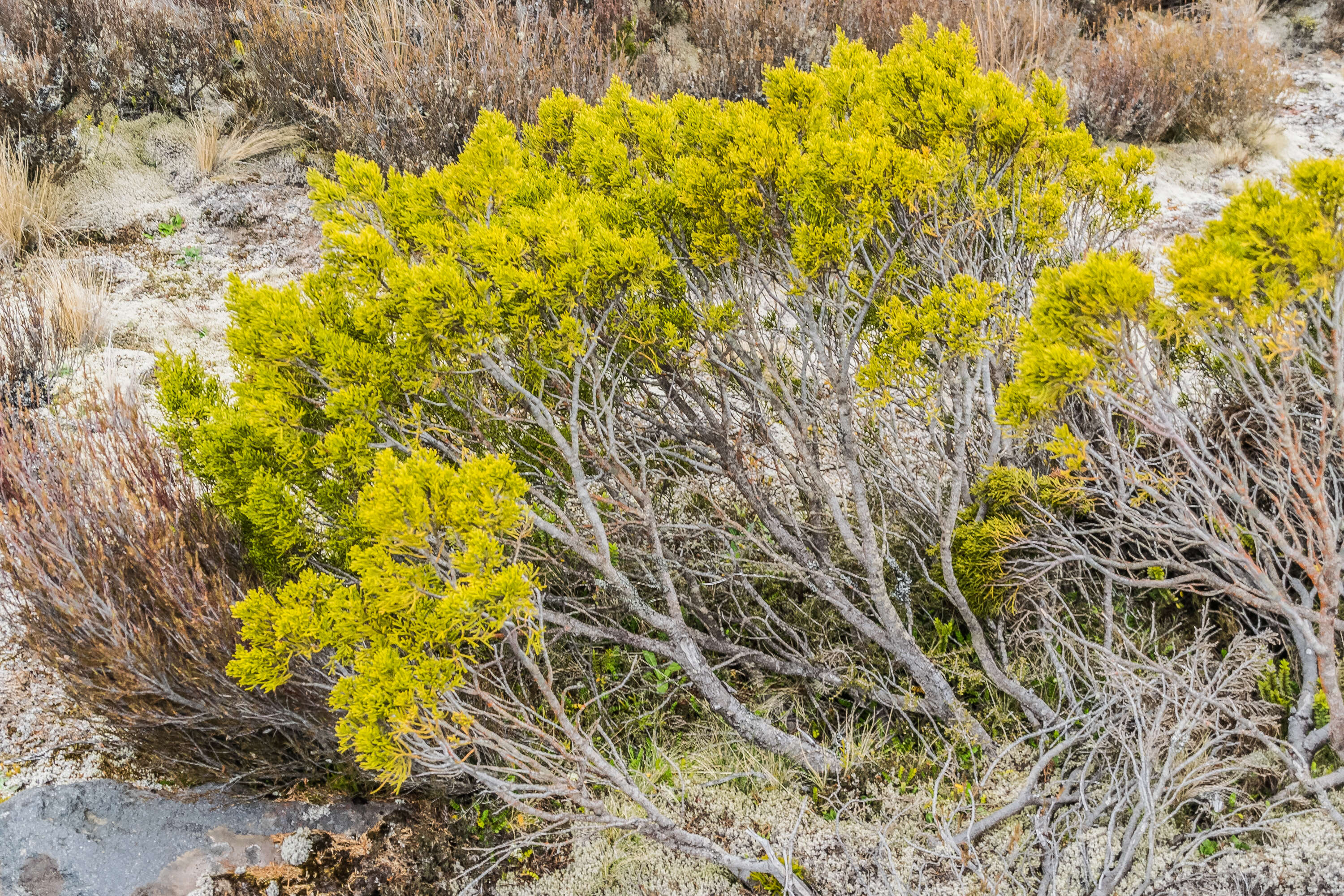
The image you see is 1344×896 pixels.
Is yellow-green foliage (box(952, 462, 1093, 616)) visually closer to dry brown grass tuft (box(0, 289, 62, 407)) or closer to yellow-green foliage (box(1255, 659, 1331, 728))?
yellow-green foliage (box(1255, 659, 1331, 728))

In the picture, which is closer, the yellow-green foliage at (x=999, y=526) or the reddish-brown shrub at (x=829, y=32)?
the yellow-green foliage at (x=999, y=526)

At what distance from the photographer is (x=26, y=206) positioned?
4.95 m

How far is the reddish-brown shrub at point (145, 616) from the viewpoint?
7.30ft

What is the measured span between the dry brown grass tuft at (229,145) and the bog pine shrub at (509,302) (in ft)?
13.3

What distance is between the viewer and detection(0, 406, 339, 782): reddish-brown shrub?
223 cm

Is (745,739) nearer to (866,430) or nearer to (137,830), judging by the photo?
(866,430)

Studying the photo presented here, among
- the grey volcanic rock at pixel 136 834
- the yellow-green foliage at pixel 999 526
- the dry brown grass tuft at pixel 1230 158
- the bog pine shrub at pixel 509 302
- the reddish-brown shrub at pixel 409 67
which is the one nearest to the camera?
the bog pine shrub at pixel 509 302

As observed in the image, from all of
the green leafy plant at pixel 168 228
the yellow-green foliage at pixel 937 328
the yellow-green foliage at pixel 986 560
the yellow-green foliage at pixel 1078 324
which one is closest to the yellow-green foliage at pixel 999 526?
the yellow-green foliage at pixel 986 560

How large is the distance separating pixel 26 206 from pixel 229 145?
134 cm

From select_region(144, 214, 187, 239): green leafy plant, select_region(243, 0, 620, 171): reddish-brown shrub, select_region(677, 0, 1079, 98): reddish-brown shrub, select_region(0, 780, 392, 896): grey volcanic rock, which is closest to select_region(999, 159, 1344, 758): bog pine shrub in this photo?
select_region(0, 780, 392, 896): grey volcanic rock

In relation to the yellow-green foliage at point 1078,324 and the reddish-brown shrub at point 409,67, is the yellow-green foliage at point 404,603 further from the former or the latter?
the reddish-brown shrub at point 409,67

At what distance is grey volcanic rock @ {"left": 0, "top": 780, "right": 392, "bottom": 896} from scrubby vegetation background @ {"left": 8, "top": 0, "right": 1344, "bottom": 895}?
116mm

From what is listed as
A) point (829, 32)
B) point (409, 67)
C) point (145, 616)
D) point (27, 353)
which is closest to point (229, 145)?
point (409, 67)

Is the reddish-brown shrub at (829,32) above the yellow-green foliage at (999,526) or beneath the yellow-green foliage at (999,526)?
above
